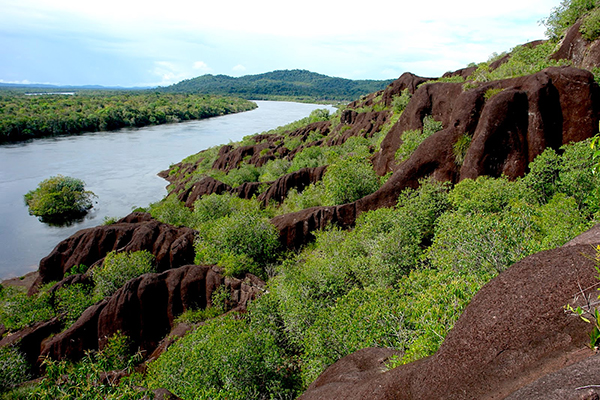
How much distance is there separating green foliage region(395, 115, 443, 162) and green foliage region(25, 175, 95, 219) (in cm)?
4898

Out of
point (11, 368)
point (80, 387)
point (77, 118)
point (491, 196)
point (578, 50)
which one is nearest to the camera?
point (80, 387)

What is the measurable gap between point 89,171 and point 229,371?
68898 millimetres

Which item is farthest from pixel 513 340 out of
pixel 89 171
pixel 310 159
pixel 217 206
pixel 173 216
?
pixel 89 171

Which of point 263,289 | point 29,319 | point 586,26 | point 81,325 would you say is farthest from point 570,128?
point 29,319

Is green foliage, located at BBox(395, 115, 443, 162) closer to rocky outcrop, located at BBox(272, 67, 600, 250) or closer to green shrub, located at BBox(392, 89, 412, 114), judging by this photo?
rocky outcrop, located at BBox(272, 67, 600, 250)

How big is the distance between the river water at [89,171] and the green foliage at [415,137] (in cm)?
3978

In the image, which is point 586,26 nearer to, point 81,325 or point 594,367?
point 594,367

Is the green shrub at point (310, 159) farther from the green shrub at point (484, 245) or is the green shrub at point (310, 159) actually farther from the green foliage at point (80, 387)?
the green foliage at point (80, 387)

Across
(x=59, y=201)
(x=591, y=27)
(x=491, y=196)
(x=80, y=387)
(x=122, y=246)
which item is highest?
(x=591, y=27)

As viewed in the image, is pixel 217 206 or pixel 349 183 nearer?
pixel 349 183

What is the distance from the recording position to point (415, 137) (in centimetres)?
2670

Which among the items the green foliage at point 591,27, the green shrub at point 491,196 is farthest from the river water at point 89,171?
the green foliage at point 591,27

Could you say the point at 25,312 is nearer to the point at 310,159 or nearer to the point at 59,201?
the point at 310,159

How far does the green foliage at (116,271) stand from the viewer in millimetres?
23266
